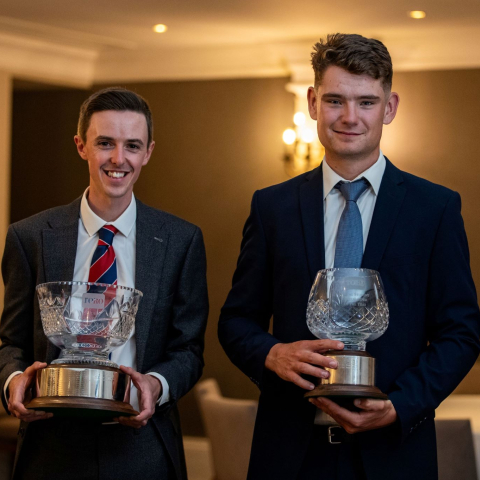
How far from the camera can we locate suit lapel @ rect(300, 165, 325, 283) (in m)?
2.01

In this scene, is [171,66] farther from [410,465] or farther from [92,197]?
[410,465]

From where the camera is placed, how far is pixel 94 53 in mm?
6816

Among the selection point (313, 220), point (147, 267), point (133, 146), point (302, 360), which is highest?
point (133, 146)

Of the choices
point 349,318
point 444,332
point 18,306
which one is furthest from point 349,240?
point 18,306

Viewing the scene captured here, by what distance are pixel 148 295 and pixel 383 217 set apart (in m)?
0.69

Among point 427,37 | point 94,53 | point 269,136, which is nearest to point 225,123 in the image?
point 269,136

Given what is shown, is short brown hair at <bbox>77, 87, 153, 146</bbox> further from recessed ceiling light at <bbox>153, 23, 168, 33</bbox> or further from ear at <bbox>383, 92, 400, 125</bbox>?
recessed ceiling light at <bbox>153, 23, 168, 33</bbox>

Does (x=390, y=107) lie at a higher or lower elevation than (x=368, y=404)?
higher

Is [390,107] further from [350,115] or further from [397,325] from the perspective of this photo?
[397,325]

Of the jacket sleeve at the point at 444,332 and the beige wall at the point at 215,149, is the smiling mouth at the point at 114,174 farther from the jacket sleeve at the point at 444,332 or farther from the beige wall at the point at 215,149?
the beige wall at the point at 215,149

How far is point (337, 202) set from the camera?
2.10m

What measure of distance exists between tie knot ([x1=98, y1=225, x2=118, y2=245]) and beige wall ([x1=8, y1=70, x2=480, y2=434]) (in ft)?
14.3

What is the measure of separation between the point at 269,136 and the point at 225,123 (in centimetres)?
41

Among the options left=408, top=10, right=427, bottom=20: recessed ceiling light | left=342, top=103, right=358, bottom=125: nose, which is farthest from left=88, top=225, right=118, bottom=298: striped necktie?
left=408, top=10, right=427, bottom=20: recessed ceiling light
